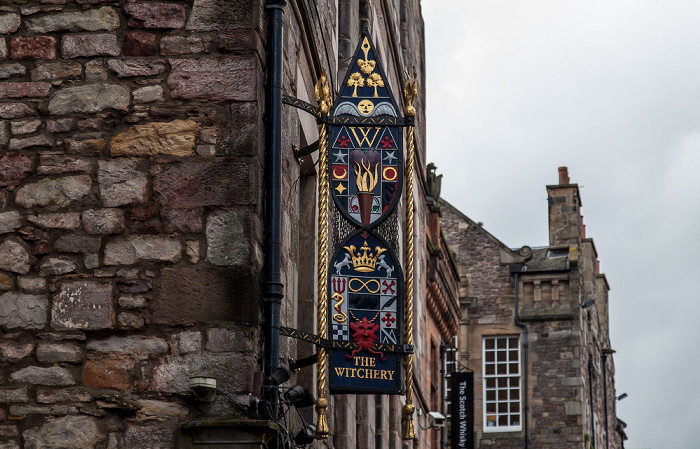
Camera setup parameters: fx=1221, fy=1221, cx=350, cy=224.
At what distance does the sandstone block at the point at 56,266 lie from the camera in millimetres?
7203

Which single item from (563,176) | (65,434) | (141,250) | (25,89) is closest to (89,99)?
(25,89)

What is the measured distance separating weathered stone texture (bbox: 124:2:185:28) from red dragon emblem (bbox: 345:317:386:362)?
2.23 meters

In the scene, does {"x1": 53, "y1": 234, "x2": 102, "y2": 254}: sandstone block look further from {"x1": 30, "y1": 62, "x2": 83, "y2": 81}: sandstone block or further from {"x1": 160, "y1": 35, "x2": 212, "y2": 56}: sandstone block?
{"x1": 160, "y1": 35, "x2": 212, "y2": 56}: sandstone block

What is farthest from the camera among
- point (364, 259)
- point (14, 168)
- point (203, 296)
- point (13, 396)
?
point (364, 259)

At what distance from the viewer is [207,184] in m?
7.27

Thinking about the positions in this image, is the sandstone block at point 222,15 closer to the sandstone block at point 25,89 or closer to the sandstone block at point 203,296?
the sandstone block at point 25,89

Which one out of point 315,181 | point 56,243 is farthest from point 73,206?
point 315,181

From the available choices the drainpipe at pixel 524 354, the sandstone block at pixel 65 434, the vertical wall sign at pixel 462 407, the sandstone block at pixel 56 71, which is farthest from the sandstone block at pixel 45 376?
the drainpipe at pixel 524 354

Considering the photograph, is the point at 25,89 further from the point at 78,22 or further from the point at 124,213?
the point at 124,213

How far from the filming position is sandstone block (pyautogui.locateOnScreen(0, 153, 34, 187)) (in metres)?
7.39

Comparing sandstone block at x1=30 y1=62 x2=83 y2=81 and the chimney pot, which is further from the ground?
the chimney pot

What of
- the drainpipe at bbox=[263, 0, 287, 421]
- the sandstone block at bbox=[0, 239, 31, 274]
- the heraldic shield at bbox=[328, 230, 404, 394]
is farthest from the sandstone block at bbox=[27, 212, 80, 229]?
the heraldic shield at bbox=[328, 230, 404, 394]

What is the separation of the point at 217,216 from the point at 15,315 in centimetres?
131

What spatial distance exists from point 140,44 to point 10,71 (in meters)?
0.82
